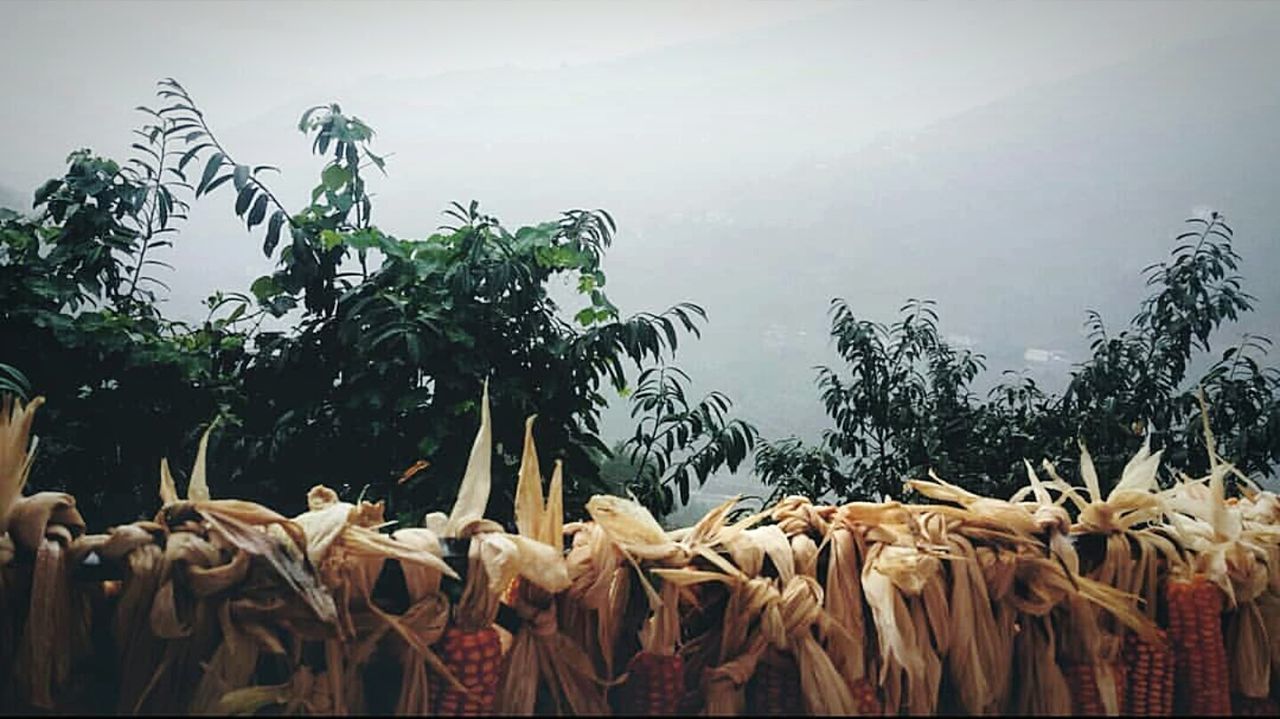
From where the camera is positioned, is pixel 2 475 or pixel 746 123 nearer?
pixel 2 475

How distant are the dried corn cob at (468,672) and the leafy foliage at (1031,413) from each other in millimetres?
2270

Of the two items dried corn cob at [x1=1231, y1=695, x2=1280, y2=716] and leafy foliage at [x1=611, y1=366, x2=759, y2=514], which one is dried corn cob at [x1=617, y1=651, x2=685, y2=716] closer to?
dried corn cob at [x1=1231, y1=695, x2=1280, y2=716]

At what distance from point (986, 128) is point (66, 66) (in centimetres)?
450

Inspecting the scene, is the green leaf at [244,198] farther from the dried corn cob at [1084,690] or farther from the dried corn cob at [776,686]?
the dried corn cob at [1084,690]

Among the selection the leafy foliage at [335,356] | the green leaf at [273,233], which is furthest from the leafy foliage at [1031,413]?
the green leaf at [273,233]

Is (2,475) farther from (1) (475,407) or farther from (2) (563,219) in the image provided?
(2) (563,219)

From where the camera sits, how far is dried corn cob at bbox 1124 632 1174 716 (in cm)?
79

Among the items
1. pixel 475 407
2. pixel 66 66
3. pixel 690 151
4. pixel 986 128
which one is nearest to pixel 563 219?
pixel 475 407

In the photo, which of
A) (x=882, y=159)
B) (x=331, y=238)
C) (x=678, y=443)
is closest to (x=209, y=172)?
(x=331, y=238)

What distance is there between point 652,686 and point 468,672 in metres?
0.13

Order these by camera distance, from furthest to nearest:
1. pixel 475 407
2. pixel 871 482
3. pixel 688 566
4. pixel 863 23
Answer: pixel 863 23 < pixel 871 482 < pixel 475 407 < pixel 688 566

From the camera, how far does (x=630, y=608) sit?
78 cm

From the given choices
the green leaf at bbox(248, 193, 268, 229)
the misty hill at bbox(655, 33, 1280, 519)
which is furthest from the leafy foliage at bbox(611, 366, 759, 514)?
the misty hill at bbox(655, 33, 1280, 519)

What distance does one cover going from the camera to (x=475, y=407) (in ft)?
5.82
